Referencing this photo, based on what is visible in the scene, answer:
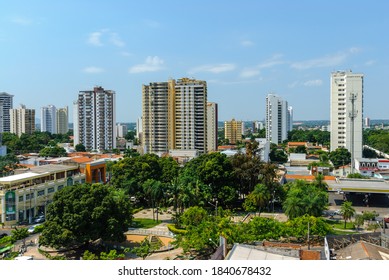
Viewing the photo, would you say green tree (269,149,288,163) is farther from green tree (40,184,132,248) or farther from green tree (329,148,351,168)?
green tree (40,184,132,248)

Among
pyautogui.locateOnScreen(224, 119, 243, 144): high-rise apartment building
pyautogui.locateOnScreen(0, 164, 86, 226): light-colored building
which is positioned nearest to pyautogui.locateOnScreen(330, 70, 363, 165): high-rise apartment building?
pyautogui.locateOnScreen(0, 164, 86, 226): light-colored building

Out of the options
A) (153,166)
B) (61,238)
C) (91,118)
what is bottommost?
(61,238)

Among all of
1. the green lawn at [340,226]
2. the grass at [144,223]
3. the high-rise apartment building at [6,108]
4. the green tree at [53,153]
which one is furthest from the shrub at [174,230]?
the high-rise apartment building at [6,108]

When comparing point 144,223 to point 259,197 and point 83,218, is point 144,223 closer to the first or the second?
point 83,218

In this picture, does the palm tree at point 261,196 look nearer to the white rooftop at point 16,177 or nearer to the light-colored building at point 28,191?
Answer: the light-colored building at point 28,191

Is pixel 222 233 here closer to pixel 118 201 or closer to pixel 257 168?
pixel 118 201
